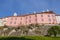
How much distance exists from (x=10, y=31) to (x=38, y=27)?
747 cm

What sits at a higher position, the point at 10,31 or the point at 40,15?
the point at 40,15

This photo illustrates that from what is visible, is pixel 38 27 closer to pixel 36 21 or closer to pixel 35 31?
pixel 35 31

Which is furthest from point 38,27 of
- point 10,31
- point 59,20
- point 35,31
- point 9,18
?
point 9,18

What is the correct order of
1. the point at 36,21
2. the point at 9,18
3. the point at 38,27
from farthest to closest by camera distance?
the point at 9,18
the point at 36,21
the point at 38,27

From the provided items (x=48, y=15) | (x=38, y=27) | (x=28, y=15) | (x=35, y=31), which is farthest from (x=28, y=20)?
(x=35, y=31)

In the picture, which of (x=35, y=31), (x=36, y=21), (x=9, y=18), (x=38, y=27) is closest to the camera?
(x=35, y=31)

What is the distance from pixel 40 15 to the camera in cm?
5994

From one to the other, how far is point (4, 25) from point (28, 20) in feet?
25.2

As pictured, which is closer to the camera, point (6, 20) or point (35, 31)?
point (35, 31)

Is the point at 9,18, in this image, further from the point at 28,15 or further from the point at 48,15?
the point at 48,15

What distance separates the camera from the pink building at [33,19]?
190 ft

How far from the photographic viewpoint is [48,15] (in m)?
59.6

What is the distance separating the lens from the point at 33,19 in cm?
6006

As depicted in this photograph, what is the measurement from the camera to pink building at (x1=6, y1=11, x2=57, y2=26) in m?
57.9
